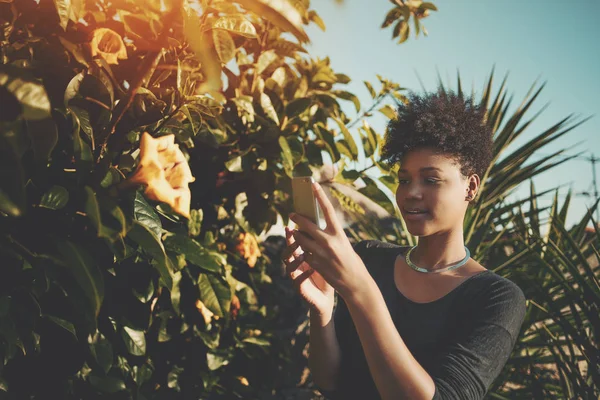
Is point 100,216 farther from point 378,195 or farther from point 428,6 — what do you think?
point 428,6

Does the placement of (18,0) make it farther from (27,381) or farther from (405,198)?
(405,198)

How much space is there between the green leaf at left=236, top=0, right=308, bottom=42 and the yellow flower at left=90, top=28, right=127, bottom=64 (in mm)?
618

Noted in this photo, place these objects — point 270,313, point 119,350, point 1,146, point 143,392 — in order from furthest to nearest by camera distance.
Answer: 1. point 270,313
2. point 143,392
3. point 119,350
4. point 1,146

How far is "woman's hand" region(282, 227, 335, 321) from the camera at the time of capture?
1.07m

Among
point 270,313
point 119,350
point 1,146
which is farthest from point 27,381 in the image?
point 270,313

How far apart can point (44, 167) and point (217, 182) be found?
0.84 meters

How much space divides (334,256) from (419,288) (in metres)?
0.48

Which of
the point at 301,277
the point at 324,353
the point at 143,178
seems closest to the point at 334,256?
the point at 301,277

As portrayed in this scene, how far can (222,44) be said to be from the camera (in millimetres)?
1011

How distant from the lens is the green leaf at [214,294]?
4.46ft

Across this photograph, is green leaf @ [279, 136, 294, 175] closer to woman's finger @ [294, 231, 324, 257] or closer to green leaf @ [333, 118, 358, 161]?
green leaf @ [333, 118, 358, 161]

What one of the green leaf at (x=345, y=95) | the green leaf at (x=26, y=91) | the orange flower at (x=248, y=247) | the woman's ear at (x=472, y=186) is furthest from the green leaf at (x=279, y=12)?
the green leaf at (x=345, y=95)

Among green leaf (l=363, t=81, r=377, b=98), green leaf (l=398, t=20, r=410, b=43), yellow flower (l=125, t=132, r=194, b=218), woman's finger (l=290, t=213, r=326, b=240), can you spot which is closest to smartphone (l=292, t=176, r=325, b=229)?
woman's finger (l=290, t=213, r=326, b=240)

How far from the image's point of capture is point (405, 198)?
1.13m
